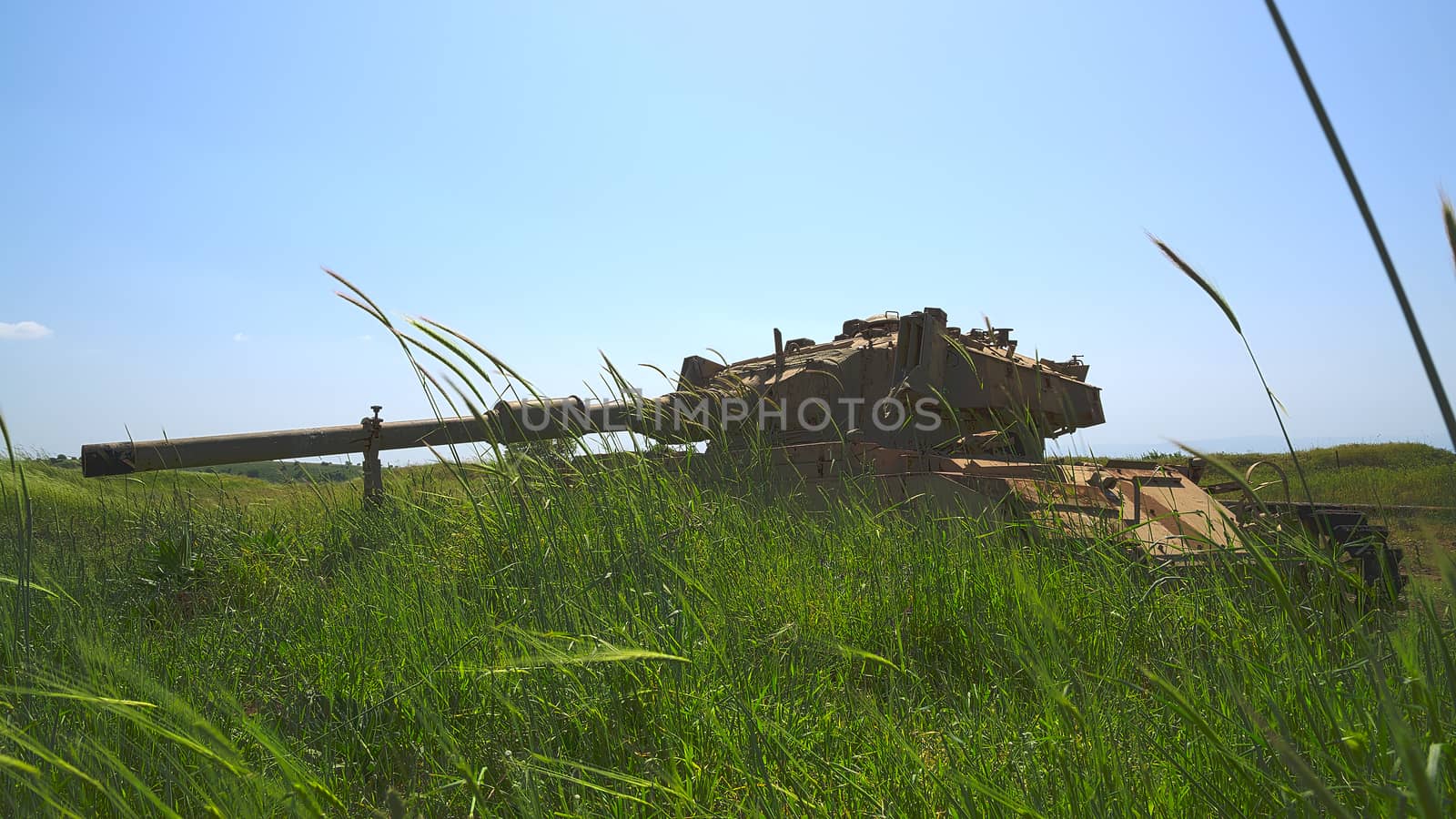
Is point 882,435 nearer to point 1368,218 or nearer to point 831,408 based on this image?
point 831,408

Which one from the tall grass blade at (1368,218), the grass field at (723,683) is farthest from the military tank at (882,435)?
the tall grass blade at (1368,218)

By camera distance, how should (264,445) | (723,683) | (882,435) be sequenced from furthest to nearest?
(882,435), (264,445), (723,683)

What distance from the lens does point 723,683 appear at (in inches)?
88.1

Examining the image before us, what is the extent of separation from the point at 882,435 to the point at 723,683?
486 cm

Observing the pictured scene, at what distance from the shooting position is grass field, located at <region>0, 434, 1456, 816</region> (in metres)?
1.41

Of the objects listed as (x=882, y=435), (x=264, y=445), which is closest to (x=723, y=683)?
(x=882, y=435)

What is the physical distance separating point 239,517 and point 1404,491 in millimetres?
12952

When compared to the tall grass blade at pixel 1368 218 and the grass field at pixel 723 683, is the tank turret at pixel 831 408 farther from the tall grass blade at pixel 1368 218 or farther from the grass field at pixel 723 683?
the tall grass blade at pixel 1368 218

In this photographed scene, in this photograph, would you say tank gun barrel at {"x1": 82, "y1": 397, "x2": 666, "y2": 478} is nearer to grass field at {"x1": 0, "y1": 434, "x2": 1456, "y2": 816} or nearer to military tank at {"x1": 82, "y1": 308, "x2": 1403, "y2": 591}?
military tank at {"x1": 82, "y1": 308, "x2": 1403, "y2": 591}

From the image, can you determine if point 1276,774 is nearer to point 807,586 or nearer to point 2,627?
point 807,586

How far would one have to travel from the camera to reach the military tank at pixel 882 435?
4699 mm

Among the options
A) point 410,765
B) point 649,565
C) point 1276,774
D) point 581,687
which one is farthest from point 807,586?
point 1276,774

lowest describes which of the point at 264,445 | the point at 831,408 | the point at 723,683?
the point at 723,683

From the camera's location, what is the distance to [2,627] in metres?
2.90
